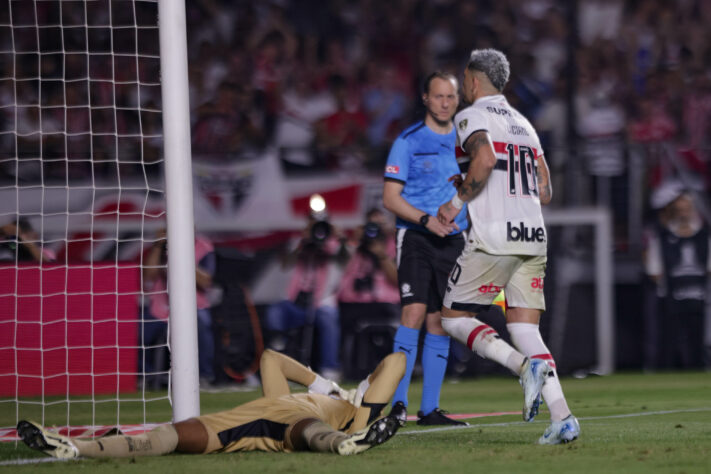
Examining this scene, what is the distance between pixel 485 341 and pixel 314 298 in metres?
5.40

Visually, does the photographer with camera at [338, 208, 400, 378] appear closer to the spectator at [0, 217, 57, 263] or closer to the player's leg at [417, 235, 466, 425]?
the spectator at [0, 217, 57, 263]

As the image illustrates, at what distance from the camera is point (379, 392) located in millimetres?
4996

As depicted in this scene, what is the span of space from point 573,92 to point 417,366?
438 centimetres

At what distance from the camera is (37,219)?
10188 millimetres

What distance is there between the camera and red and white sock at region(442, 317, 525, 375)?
5160 millimetres

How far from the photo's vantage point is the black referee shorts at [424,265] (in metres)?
6.57

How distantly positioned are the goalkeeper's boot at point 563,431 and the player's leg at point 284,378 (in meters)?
0.99

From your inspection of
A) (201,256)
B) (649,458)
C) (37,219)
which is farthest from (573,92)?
(649,458)

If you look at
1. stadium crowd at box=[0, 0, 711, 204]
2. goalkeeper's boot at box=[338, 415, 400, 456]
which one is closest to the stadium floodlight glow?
stadium crowd at box=[0, 0, 711, 204]

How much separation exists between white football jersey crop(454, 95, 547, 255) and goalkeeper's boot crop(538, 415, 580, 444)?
0.85 m

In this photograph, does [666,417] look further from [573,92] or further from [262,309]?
[573,92]

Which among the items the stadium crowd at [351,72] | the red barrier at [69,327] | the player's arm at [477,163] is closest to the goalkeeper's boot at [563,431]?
the player's arm at [477,163]

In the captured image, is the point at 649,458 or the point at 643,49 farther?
the point at 643,49

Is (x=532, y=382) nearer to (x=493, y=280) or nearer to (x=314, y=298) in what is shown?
(x=493, y=280)
